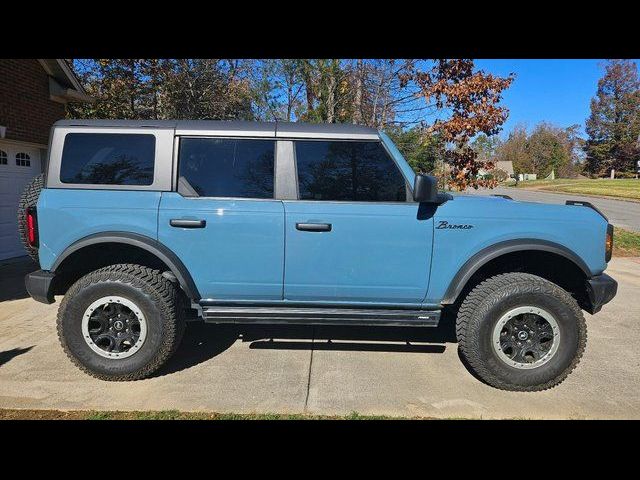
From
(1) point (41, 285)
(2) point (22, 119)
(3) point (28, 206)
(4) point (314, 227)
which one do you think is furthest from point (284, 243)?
(2) point (22, 119)

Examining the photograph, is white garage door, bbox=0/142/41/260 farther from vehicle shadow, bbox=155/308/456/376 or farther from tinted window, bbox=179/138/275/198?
tinted window, bbox=179/138/275/198

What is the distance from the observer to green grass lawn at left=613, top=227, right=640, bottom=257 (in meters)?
9.78

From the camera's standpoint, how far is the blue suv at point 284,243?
3.25m

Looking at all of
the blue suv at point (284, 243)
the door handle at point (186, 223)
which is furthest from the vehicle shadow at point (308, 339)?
the door handle at point (186, 223)

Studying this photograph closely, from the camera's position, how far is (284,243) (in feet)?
10.7

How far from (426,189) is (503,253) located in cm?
86

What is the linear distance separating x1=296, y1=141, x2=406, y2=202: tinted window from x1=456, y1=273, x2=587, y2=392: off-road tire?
118 cm

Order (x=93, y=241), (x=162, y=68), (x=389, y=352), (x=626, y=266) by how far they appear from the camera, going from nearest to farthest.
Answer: (x=93, y=241) → (x=389, y=352) → (x=626, y=266) → (x=162, y=68)

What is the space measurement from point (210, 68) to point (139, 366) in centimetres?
1025

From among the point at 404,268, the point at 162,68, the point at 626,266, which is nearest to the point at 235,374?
the point at 404,268

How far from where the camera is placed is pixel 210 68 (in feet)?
37.1

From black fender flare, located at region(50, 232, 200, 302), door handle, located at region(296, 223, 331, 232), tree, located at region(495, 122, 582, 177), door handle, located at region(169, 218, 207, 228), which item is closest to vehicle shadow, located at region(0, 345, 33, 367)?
black fender flare, located at region(50, 232, 200, 302)
